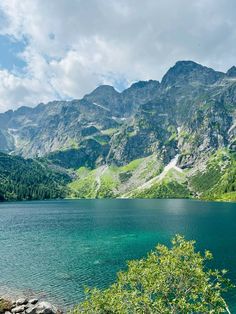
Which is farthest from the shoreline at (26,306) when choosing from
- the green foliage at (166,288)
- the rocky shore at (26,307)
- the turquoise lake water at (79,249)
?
the green foliage at (166,288)

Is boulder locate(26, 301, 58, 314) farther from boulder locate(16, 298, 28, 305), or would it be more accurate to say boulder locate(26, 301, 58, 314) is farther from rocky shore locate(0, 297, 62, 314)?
boulder locate(16, 298, 28, 305)

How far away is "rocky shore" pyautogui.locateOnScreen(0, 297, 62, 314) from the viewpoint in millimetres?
57031

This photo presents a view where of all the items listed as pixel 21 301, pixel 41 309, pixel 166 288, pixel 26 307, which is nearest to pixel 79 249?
pixel 21 301

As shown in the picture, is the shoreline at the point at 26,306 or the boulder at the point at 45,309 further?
the shoreline at the point at 26,306

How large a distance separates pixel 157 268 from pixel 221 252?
268 ft

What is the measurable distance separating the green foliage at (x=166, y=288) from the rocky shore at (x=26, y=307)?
27.5 metres

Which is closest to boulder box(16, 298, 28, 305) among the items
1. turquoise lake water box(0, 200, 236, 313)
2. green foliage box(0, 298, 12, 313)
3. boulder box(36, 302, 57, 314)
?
green foliage box(0, 298, 12, 313)

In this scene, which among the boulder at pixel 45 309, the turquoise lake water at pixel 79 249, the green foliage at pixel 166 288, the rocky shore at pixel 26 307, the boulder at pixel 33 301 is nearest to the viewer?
the green foliage at pixel 166 288

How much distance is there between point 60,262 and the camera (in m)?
96.3

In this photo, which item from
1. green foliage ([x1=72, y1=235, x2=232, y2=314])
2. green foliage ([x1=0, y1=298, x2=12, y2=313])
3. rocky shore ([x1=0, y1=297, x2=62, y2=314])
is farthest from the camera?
green foliage ([x1=0, y1=298, x2=12, y2=313])

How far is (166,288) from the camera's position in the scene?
30.1 meters

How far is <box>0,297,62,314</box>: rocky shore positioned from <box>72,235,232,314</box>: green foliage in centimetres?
2751

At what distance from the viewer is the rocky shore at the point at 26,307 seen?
187ft

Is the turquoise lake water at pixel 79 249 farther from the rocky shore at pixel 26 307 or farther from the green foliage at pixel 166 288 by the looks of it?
the green foliage at pixel 166 288
